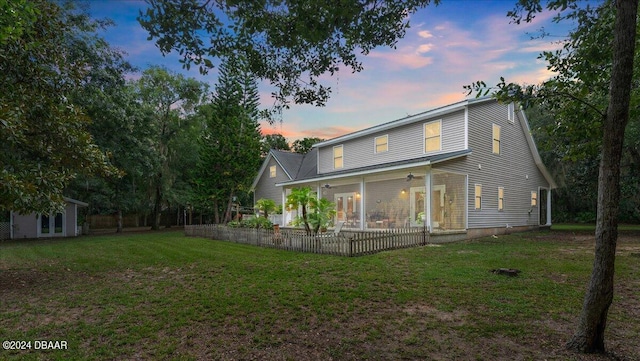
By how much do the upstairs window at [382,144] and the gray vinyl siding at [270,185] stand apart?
853 centimetres

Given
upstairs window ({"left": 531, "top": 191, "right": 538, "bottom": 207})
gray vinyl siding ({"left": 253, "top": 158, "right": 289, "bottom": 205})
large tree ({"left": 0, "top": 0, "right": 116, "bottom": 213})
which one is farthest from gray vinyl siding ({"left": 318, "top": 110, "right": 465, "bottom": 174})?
large tree ({"left": 0, "top": 0, "right": 116, "bottom": 213})

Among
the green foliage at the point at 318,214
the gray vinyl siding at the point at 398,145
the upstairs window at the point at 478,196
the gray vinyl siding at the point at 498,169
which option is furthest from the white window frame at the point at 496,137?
the green foliage at the point at 318,214

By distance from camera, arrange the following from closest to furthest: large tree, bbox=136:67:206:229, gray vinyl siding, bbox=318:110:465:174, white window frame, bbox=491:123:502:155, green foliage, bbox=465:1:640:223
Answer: green foliage, bbox=465:1:640:223 < gray vinyl siding, bbox=318:110:465:174 < white window frame, bbox=491:123:502:155 < large tree, bbox=136:67:206:229

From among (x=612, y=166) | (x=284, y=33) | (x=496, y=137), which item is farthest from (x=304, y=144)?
(x=612, y=166)

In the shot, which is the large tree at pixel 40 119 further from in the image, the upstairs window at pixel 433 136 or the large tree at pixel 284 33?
the upstairs window at pixel 433 136

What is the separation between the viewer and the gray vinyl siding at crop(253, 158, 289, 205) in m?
26.4

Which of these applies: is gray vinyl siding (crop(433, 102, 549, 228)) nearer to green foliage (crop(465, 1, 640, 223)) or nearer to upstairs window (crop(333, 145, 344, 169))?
upstairs window (crop(333, 145, 344, 169))

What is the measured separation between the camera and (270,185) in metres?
27.5

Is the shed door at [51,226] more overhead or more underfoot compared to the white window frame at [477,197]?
more underfoot

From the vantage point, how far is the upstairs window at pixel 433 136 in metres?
16.6

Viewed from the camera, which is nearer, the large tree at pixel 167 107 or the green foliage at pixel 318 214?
the green foliage at pixel 318 214

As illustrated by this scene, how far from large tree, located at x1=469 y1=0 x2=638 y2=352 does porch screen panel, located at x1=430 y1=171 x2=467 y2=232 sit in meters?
10.3

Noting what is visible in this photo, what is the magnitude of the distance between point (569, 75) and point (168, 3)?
5753 millimetres

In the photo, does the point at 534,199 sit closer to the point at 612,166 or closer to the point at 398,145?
the point at 398,145
